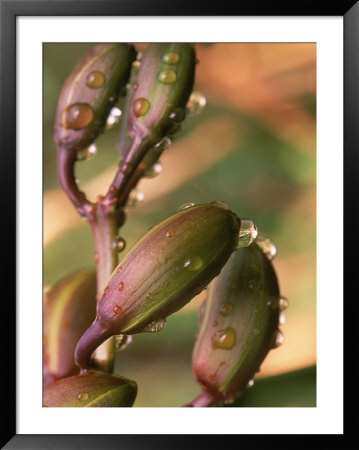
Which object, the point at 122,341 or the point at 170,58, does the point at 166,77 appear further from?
the point at 122,341

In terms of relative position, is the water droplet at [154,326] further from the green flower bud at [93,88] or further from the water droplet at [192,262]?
the green flower bud at [93,88]

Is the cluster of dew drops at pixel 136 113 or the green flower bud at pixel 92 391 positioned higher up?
the cluster of dew drops at pixel 136 113

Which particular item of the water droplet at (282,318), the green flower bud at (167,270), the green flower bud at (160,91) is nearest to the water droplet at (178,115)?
the green flower bud at (160,91)

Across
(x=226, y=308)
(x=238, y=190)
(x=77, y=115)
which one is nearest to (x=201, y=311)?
(x=226, y=308)

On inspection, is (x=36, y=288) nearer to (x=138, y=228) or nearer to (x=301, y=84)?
(x=138, y=228)

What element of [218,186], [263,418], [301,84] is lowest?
[263,418]

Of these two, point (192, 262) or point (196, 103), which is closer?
point (192, 262)

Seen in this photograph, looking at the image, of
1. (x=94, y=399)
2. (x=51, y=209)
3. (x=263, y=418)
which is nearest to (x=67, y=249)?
(x=51, y=209)
